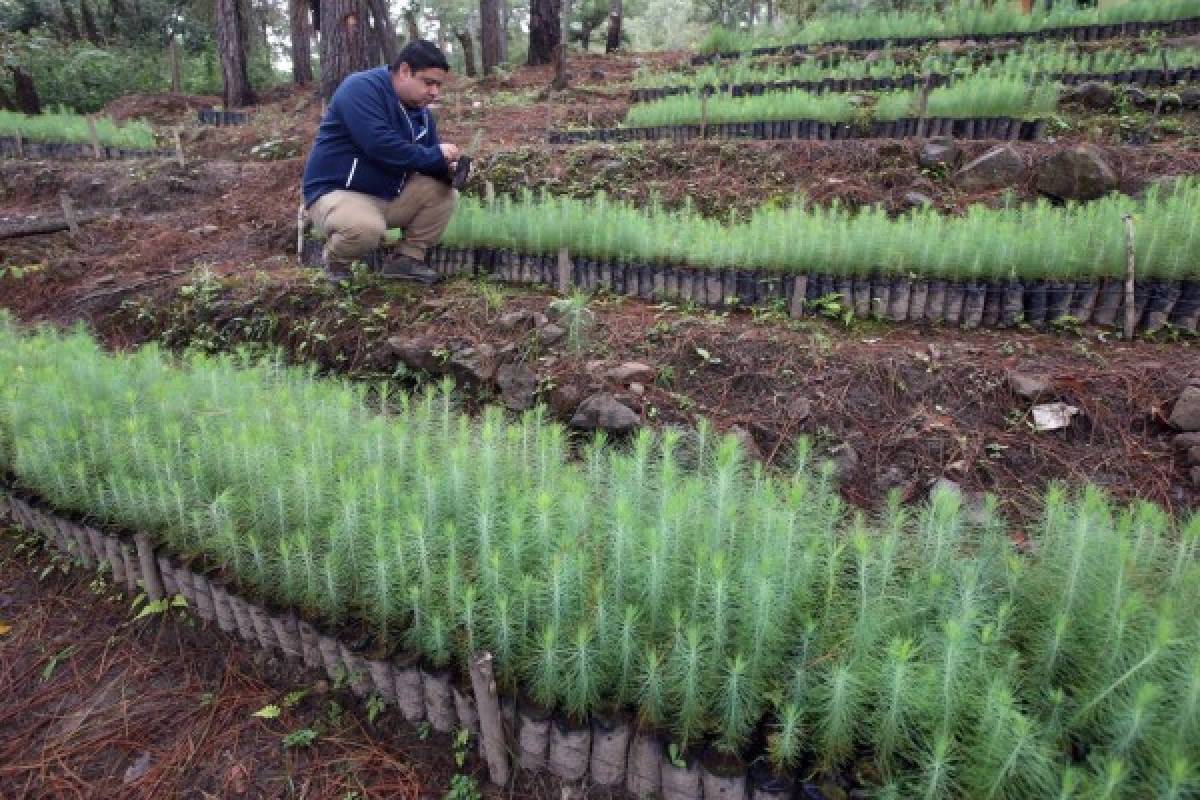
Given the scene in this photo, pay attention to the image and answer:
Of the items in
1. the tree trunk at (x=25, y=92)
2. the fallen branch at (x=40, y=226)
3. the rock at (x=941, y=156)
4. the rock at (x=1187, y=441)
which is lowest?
the rock at (x=1187, y=441)

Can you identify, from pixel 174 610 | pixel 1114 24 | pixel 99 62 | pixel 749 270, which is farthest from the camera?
pixel 99 62

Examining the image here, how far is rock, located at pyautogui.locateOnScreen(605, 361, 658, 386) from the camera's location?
495cm

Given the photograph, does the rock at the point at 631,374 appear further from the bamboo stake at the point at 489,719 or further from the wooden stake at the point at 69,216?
the wooden stake at the point at 69,216

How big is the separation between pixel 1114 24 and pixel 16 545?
16781 mm

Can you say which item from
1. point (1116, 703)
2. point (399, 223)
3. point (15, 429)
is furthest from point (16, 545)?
point (1116, 703)

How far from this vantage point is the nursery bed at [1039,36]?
40.9 ft

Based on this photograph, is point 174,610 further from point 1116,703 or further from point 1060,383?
point 1060,383

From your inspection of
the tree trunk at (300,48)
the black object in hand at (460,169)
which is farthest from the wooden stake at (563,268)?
the tree trunk at (300,48)

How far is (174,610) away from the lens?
10.6 feet

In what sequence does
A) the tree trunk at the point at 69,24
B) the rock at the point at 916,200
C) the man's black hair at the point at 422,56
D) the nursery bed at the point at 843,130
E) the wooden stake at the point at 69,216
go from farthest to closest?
the tree trunk at the point at 69,24
the wooden stake at the point at 69,216
the nursery bed at the point at 843,130
the rock at the point at 916,200
the man's black hair at the point at 422,56

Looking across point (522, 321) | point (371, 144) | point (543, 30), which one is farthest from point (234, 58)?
point (522, 321)

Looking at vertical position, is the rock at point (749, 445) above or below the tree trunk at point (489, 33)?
below

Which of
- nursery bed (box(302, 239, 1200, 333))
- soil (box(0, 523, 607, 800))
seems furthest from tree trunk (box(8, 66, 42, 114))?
soil (box(0, 523, 607, 800))

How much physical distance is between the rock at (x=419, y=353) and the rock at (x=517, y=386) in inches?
22.5
